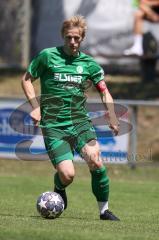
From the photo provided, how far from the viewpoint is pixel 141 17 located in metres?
21.0

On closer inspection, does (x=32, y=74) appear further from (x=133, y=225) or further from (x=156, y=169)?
(x=156, y=169)

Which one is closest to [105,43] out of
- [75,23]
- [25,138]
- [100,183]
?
A: [25,138]

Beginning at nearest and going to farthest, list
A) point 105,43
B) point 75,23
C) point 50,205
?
point 75,23, point 50,205, point 105,43

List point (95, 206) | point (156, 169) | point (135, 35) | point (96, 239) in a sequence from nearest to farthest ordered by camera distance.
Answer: point (96, 239)
point (95, 206)
point (156, 169)
point (135, 35)

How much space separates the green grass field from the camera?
8.32 m

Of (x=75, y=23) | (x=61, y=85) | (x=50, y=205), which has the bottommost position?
(x=50, y=205)

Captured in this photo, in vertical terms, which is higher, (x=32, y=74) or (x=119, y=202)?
(x=32, y=74)

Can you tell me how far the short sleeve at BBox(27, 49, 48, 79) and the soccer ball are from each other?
4.31ft

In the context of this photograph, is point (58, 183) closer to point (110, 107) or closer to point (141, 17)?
point (110, 107)

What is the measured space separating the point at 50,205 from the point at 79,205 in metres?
2.77

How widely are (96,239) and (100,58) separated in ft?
49.2

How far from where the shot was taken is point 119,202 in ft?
42.8

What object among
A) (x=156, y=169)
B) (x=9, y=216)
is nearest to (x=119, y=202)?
(x=9, y=216)

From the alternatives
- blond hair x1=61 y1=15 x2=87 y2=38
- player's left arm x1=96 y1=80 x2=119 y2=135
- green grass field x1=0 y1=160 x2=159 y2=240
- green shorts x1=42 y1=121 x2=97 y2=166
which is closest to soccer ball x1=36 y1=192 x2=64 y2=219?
green grass field x1=0 y1=160 x2=159 y2=240
